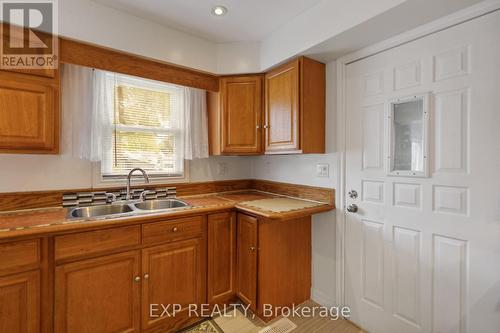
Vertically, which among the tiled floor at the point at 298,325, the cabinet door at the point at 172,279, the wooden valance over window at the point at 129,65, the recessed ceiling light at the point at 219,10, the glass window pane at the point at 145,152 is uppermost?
the recessed ceiling light at the point at 219,10

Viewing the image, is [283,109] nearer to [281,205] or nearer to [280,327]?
[281,205]

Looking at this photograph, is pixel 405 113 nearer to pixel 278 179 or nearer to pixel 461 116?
pixel 461 116

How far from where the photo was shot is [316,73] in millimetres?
1999

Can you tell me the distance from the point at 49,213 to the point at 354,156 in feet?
7.69

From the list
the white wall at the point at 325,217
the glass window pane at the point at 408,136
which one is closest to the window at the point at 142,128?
the white wall at the point at 325,217

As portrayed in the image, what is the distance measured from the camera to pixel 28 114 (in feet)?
4.88

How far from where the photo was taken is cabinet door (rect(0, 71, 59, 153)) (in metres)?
1.43

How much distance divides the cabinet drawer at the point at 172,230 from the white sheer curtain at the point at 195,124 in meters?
0.78

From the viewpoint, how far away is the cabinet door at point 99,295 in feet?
4.53

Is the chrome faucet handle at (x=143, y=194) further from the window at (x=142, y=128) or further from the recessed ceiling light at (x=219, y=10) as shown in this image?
the recessed ceiling light at (x=219, y=10)

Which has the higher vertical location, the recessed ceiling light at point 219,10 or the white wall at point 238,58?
the recessed ceiling light at point 219,10

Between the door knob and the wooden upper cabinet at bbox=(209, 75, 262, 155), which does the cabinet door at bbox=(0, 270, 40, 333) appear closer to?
the wooden upper cabinet at bbox=(209, 75, 262, 155)

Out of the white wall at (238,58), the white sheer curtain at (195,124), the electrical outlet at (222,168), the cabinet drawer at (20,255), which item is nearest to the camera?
the cabinet drawer at (20,255)

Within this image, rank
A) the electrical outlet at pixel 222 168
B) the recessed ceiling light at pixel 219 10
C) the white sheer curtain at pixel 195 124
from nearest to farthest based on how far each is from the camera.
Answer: the recessed ceiling light at pixel 219 10, the white sheer curtain at pixel 195 124, the electrical outlet at pixel 222 168
